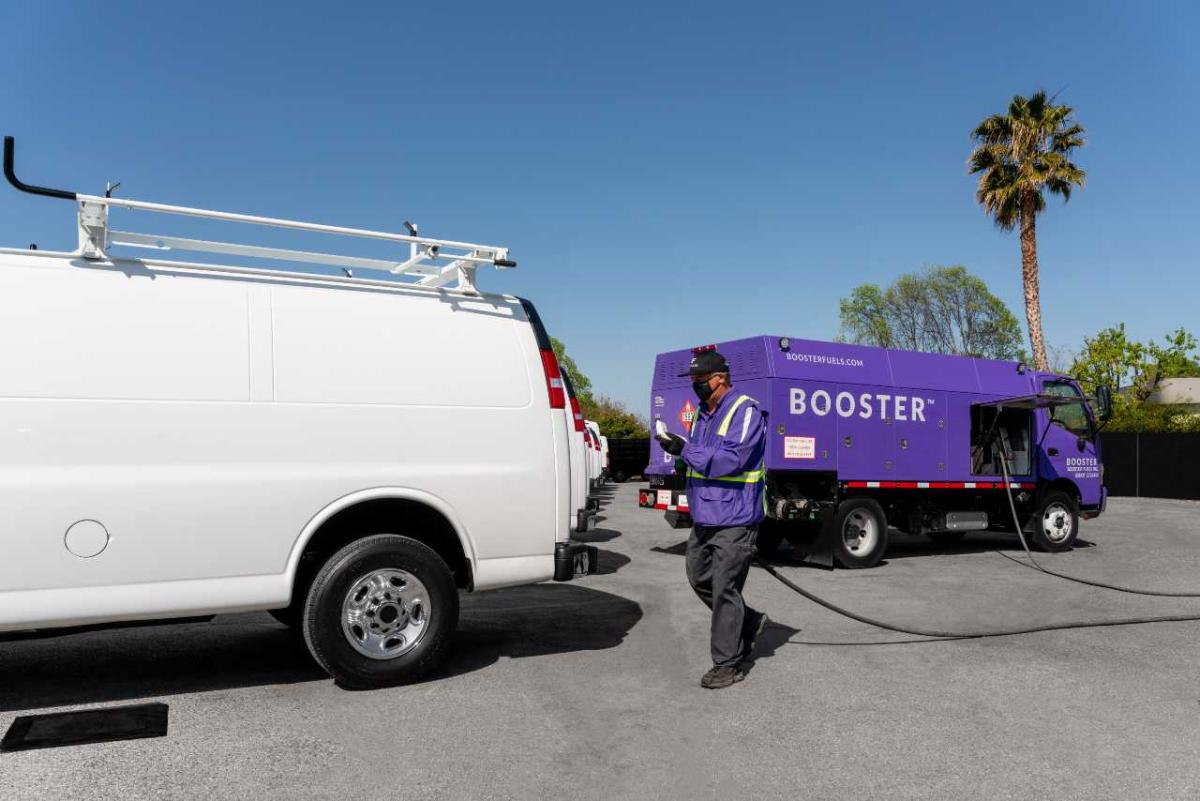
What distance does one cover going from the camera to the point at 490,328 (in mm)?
5656

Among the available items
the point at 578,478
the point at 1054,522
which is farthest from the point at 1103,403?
the point at 578,478

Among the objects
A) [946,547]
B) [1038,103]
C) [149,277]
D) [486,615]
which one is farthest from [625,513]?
[1038,103]

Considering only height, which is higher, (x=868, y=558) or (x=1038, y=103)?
(x=1038, y=103)

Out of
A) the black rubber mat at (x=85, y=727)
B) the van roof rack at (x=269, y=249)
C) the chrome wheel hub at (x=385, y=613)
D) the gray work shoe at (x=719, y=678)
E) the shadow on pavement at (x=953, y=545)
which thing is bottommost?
the shadow on pavement at (x=953, y=545)

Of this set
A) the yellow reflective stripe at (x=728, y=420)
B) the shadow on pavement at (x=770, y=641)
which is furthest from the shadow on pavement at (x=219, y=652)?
the yellow reflective stripe at (x=728, y=420)

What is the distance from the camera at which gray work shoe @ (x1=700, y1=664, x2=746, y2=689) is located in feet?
17.2

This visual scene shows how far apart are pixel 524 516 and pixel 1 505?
2.65 m

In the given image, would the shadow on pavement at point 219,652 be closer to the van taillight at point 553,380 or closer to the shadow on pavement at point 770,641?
the shadow on pavement at point 770,641

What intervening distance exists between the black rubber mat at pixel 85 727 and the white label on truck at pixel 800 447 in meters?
7.34

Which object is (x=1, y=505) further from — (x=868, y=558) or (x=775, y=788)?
(x=868, y=558)

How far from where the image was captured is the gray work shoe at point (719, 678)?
5.24 meters

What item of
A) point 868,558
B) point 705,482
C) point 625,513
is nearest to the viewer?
point 705,482

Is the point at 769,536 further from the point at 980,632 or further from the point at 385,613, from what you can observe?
the point at 385,613

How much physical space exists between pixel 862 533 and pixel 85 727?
8788mm
